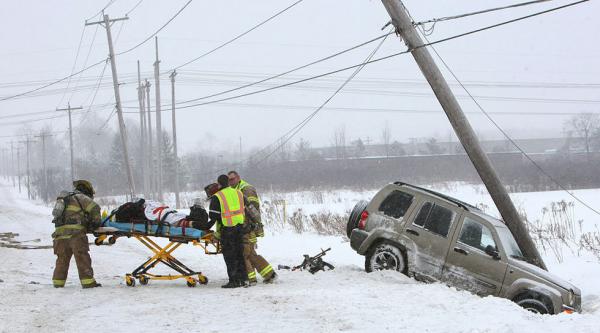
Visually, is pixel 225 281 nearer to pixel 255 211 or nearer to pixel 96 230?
pixel 255 211

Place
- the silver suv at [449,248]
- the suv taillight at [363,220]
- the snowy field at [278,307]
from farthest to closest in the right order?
the suv taillight at [363,220]
the silver suv at [449,248]
the snowy field at [278,307]

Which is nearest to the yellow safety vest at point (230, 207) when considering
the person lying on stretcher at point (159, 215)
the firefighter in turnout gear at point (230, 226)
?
the firefighter in turnout gear at point (230, 226)

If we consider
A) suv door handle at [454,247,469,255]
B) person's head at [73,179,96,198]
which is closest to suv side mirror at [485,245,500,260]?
suv door handle at [454,247,469,255]

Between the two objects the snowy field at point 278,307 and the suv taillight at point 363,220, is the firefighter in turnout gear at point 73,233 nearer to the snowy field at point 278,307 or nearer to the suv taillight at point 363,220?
the snowy field at point 278,307

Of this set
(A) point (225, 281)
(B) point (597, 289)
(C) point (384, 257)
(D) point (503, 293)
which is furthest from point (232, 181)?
(B) point (597, 289)

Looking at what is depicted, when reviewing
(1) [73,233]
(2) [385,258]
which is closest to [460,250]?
(2) [385,258]

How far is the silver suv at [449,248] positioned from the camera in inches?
374

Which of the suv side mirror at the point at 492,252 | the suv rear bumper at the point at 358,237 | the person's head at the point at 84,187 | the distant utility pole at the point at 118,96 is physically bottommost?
the suv side mirror at the point at 492,252

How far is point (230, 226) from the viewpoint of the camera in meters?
9.58

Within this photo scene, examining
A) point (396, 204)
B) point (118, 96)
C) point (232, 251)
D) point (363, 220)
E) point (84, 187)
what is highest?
point (118, 96)

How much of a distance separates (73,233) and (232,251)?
2.53m

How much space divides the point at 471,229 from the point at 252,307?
14.1 feet

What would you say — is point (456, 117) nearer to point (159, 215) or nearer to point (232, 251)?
point (232, 251)

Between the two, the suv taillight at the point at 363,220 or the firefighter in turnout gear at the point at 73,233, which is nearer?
the firefighter in turnout gear at the point at 73,233
